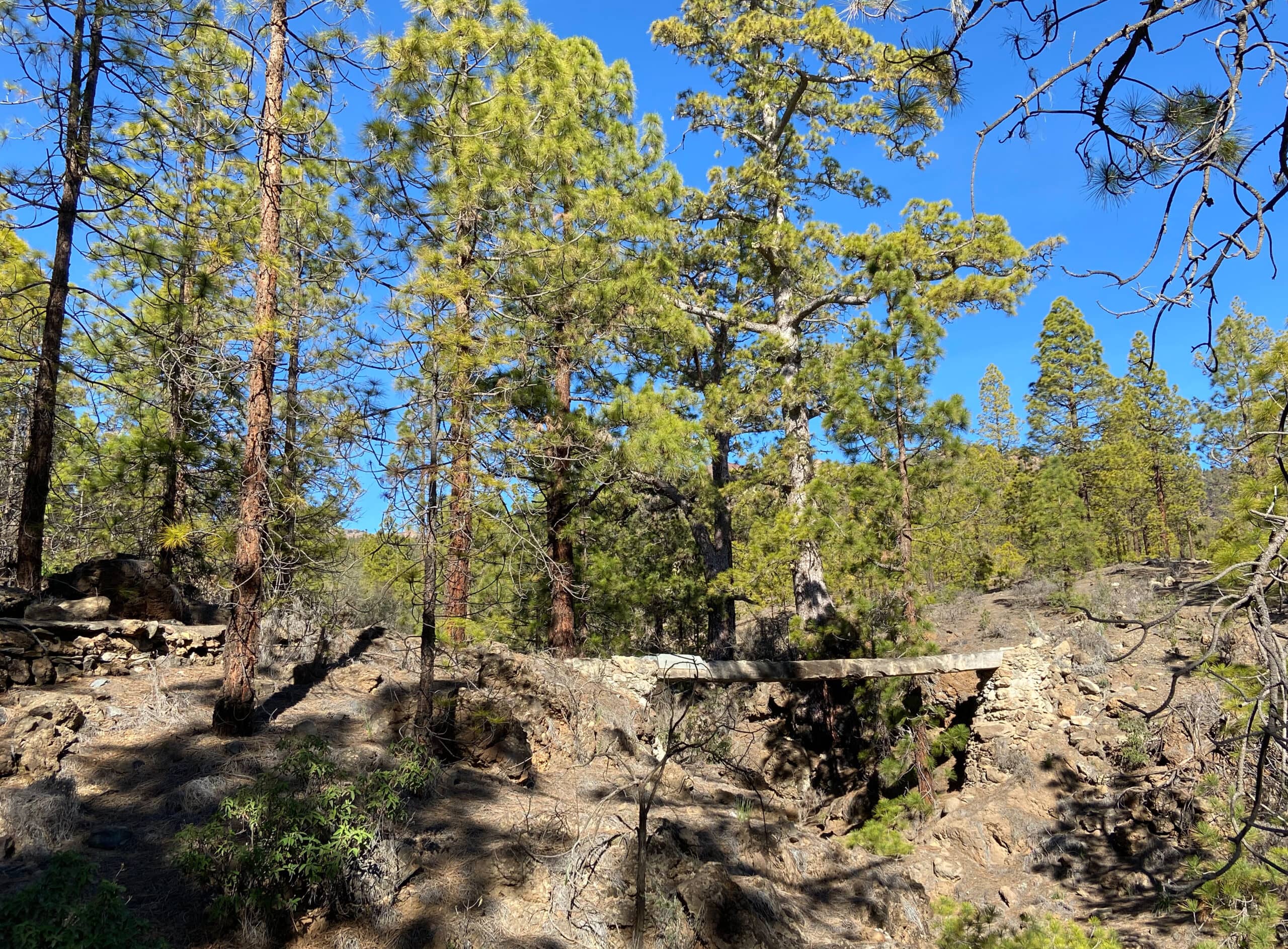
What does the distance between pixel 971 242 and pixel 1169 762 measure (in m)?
8.04

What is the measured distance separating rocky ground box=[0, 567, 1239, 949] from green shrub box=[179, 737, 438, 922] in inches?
8.6

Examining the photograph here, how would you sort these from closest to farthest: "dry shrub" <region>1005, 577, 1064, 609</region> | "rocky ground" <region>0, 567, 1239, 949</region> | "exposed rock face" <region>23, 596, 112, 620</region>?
"rocky ground" <region>0, 567, 1239, 949</region> → "exposed rock face" <region>23, 596, 112, 620</region> → "dry shrub" <region>1005, 577, 1064, 609</region>

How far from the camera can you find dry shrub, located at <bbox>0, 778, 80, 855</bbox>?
4.95m

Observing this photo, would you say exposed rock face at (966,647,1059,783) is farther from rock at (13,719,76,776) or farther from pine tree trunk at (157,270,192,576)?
pine tree trunk at (157,270,192,576)

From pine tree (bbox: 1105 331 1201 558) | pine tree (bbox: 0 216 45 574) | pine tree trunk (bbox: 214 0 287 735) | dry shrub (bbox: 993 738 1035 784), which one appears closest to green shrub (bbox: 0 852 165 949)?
pine tree trunk (bbox: 214 0 287 735)

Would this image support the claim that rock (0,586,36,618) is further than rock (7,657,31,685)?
Yes

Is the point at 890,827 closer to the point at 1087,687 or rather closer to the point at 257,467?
the point at 1087,687

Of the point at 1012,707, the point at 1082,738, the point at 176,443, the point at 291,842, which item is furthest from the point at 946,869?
the point at 176,443

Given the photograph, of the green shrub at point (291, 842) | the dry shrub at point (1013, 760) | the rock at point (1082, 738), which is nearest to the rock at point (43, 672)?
the green shrub at point (291, 842)

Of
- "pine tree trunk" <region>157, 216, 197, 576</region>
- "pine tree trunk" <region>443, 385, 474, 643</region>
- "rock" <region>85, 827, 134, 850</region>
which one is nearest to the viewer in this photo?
"rock" <region>85, 827, 134, 850</region>

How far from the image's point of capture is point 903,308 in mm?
10023

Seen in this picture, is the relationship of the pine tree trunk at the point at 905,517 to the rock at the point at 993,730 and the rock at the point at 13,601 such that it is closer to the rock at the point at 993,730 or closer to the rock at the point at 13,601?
the rock at the point at 993,730

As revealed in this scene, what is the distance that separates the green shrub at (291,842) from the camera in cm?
464

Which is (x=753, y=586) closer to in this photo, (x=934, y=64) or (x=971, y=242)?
(x=971, y=242)
